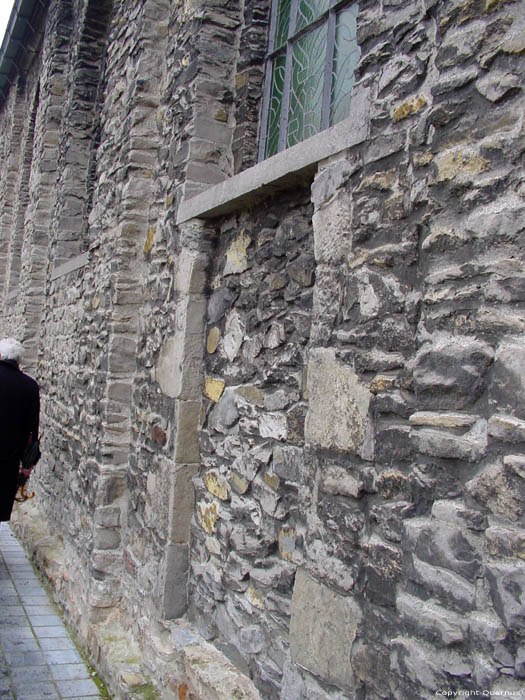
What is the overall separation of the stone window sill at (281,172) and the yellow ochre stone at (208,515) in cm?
135

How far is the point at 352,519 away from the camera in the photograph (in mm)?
1862

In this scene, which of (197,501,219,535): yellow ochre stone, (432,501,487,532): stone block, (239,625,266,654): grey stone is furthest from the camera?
(197,501,219,535): yellow ochre stone

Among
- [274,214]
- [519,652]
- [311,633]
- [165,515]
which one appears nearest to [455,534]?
[519,652]

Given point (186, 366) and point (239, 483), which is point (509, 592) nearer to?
→ point (239, 483)

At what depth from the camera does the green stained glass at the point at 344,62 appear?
2.58 metres

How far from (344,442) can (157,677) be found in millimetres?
1844

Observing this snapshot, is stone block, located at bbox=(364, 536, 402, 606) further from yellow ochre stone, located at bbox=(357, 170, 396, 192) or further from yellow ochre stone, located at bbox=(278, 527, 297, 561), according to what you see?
yellow ochre stone, located at bbox=(357, 170, 396, 192)

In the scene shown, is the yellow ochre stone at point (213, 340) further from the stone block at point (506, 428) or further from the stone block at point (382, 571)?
the stone block at point (506, 428)

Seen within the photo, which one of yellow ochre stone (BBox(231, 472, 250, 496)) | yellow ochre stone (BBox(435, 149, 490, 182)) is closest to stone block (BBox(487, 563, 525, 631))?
yellow ochre stone (BBox(435, 149, 490, 182))

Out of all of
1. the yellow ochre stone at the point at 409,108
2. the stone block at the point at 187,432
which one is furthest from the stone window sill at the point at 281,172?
the stone block at the point at 187,432

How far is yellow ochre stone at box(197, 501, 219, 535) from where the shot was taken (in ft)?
9.58

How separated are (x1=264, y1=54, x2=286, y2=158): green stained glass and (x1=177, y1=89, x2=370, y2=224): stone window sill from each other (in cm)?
42

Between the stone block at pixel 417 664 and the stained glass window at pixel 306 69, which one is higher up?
the stained glass window at pixel 306 69

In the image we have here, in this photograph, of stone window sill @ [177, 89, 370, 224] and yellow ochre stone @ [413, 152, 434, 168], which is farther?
stone window sill @ [177, 89, 370, 224]
